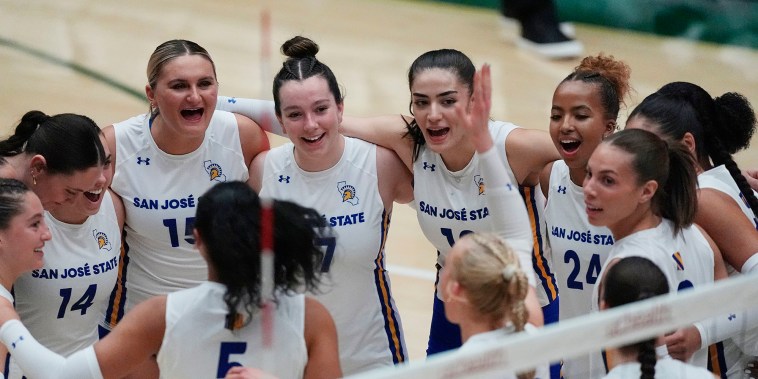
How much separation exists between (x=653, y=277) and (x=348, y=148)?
1.81 metres

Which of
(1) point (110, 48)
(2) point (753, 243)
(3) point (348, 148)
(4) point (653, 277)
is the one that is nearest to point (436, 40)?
(1) point (110, 48)

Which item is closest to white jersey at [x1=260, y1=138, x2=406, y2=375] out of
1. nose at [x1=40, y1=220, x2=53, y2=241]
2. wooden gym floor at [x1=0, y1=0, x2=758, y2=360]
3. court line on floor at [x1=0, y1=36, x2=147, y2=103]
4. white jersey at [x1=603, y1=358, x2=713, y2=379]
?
nose at [x1=40, y1=220, x2=53, y2=241]

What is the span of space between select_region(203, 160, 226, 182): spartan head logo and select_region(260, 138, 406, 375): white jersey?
0.22m

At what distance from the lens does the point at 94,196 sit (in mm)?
4496

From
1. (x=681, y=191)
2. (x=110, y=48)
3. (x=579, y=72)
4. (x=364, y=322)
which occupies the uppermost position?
(x=110, y=48)

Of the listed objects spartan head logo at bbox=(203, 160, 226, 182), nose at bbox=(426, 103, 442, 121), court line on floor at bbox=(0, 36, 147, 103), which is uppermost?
court line on floor at bbox=(0, 36, 147, 103)

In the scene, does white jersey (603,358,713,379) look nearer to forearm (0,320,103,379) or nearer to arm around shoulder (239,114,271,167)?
forearm (0,320,103,379)

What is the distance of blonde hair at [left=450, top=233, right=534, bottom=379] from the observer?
3.21 meters

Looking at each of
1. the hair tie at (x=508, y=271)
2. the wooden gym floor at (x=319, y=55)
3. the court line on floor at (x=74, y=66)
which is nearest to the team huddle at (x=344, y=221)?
the hair tie at (x=508, y=271)

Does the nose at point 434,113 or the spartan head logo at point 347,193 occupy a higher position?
the nose at point 434,113

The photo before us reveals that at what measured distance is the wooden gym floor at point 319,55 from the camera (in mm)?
9664

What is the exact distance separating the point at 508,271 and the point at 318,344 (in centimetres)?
63

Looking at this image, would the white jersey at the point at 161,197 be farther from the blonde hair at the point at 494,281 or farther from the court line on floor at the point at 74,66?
the court line on floor at the point at 74,66

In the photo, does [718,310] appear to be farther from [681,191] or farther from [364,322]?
[364,322]
